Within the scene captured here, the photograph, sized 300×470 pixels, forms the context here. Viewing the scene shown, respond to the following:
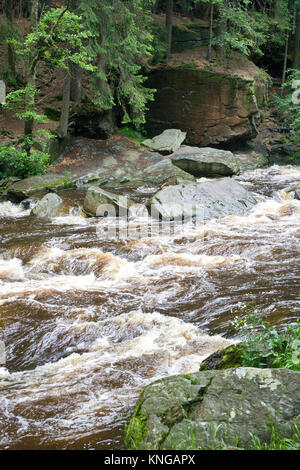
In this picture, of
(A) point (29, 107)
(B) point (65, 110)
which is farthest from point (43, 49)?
(B) point (65, 110)

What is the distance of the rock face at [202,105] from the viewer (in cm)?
1997

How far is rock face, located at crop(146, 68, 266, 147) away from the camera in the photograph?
1997 cm

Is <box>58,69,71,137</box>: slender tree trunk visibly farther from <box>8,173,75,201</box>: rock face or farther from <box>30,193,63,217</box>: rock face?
<box>30,193,63,217</box>: rock face

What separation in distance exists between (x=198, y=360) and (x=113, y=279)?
3139mm

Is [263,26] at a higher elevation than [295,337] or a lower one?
higher

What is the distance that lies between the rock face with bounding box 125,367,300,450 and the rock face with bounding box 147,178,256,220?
826 cm

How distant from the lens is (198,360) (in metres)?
4.69

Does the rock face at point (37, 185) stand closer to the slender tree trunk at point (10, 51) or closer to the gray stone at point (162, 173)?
the gray stone at point (162, 173)

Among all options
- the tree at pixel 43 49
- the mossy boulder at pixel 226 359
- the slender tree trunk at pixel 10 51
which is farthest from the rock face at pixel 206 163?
the mossy boulder at pixel 226 359

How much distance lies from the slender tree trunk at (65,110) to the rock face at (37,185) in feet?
8.57

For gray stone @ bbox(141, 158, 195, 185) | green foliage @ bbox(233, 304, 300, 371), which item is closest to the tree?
gray stone @ bbox(141, 158, 195, 185)

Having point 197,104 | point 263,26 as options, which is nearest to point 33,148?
point 197,104
